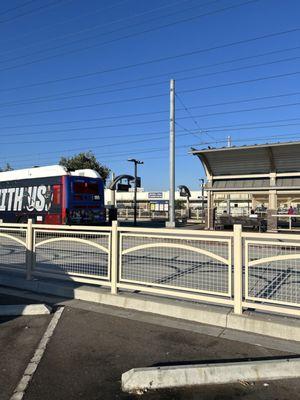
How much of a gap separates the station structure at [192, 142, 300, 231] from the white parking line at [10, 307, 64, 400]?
18.2m

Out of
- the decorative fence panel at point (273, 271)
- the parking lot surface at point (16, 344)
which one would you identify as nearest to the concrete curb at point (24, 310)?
the parking lot surface at point (16, 344)

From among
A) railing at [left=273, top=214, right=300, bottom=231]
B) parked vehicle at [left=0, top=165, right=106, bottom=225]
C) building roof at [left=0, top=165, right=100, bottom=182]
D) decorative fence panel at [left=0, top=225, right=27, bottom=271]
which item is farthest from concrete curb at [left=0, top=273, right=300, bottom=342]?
railing at [left=273, top=214, right=300, bottom=231]

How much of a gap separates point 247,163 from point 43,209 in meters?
11.2

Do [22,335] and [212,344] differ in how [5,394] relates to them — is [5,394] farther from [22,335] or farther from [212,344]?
[212,344]

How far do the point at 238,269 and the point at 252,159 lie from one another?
18.5 m

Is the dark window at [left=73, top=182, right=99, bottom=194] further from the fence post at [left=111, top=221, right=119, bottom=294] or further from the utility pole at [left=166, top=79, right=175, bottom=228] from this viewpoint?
the fence post at [left=111, top=221, right=119, bottom=294]

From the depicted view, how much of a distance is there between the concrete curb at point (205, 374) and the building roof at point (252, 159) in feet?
61.6

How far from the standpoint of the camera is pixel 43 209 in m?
22.4

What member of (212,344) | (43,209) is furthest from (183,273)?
(43,209)

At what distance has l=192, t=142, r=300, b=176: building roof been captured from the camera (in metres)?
22.7

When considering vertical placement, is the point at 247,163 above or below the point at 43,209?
above

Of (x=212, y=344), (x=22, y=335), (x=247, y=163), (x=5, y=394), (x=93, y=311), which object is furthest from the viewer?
(x=247, y=163)

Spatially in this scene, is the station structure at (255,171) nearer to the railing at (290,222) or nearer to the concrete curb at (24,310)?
the railing at (290,222)

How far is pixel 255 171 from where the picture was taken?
24.2 m
